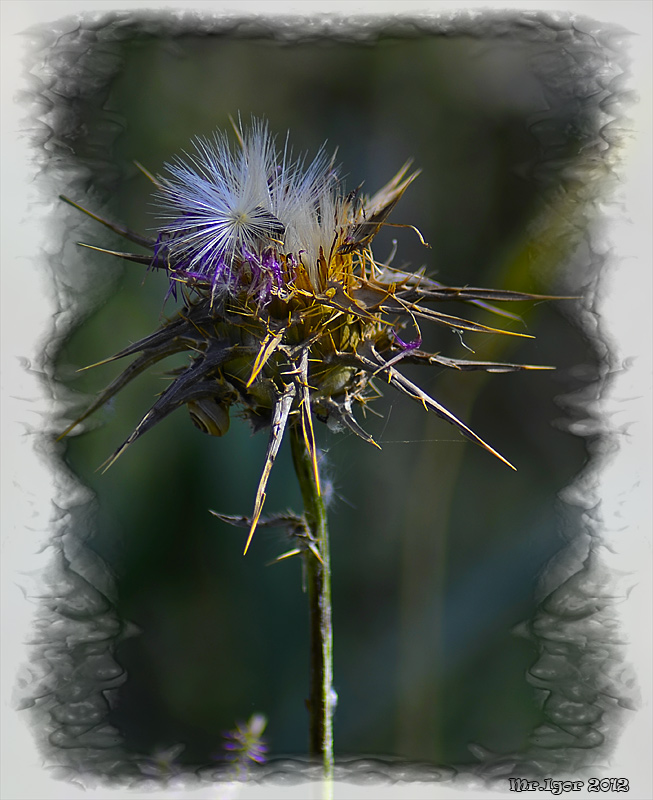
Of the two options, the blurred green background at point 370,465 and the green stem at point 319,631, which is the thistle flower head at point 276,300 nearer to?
the green stem at point 319,631

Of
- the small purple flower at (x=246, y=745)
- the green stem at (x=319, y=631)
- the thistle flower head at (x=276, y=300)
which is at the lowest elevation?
the small purple flower at (x=246, y=745)

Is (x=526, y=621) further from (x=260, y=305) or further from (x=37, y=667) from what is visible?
(x=260, y=305)

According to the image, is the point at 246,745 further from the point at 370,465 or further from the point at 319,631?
the point at 370,465

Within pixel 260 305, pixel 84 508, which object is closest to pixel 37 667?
pixel 84 508

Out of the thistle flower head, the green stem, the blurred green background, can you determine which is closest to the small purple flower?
the blurred green background

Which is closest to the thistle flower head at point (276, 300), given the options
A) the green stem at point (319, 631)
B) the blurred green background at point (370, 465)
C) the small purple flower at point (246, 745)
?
the green stem at point (319, 631)

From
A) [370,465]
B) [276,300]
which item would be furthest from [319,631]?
[370,465]

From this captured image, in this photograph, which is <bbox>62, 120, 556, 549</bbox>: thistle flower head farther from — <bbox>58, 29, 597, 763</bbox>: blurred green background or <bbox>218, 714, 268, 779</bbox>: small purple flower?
<bbox>58, 29, 597, 763</bbox>: blurred green background
